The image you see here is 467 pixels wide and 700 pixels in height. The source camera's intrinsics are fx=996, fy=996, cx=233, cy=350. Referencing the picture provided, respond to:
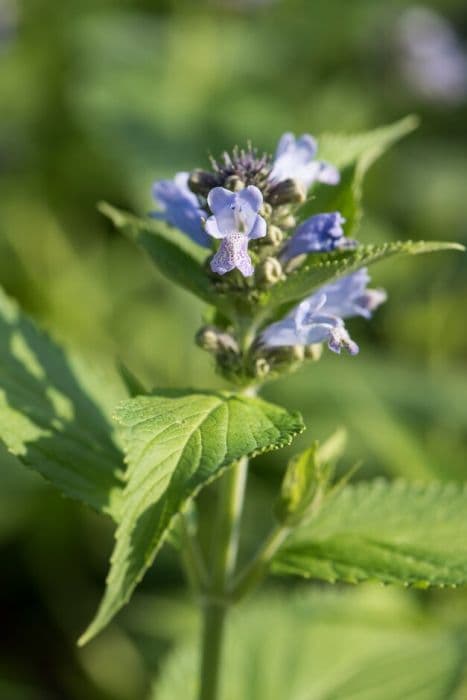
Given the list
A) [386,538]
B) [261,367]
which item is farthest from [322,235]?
[386,538]

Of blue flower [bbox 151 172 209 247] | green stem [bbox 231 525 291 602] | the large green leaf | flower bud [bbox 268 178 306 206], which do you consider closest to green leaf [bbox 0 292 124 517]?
green stem [bbox 231 525 291 602]

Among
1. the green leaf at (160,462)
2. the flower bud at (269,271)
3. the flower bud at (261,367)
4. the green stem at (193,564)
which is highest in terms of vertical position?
the flower bud at (269,271)

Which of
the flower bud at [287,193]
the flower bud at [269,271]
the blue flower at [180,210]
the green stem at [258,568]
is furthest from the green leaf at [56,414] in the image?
the flower bud at [287,193]

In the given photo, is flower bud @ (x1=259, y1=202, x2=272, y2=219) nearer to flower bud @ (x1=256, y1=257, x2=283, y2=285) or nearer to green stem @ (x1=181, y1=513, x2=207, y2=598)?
flower bud @ (x1=256, y1=257, x2=283, y2=285)

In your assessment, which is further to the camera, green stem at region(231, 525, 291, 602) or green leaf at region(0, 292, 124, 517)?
green stem at region(231, 525, 291, 602)

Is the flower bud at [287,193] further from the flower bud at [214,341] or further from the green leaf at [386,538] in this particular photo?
the green leaf at [386,538]

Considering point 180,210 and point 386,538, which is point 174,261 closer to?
point 180,210

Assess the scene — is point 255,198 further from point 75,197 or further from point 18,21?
point 18,21
